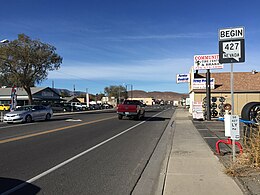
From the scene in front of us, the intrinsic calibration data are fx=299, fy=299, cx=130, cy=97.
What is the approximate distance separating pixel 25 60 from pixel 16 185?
38.0 metres

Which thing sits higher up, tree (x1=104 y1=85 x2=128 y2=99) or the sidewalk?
tree (x1=104 y1=85 x2=128 y2=99)

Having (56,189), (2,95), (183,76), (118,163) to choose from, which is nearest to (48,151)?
(118,163)

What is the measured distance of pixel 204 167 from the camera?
7617 millimetres

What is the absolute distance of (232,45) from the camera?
770cm

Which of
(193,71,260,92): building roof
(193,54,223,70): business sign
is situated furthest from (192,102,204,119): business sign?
(193,71,260,92): building roof

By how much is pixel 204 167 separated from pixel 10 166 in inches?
200

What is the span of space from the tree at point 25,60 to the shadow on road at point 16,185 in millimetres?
37336

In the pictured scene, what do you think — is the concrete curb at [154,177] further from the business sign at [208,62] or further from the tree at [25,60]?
the tree at [25,60]

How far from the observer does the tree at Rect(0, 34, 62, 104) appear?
4085 cm

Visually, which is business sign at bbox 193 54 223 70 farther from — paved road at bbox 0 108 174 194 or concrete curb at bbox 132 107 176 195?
concrete curb at bbox 132 107 176 195

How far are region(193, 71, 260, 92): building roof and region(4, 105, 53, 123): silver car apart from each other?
18.6 m

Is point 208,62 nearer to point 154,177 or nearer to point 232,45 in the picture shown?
point 232,45

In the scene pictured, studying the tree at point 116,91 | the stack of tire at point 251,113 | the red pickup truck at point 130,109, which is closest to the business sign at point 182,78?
the red pickup truck at point 130,109

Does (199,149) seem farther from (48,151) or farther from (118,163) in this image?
(48,151)
